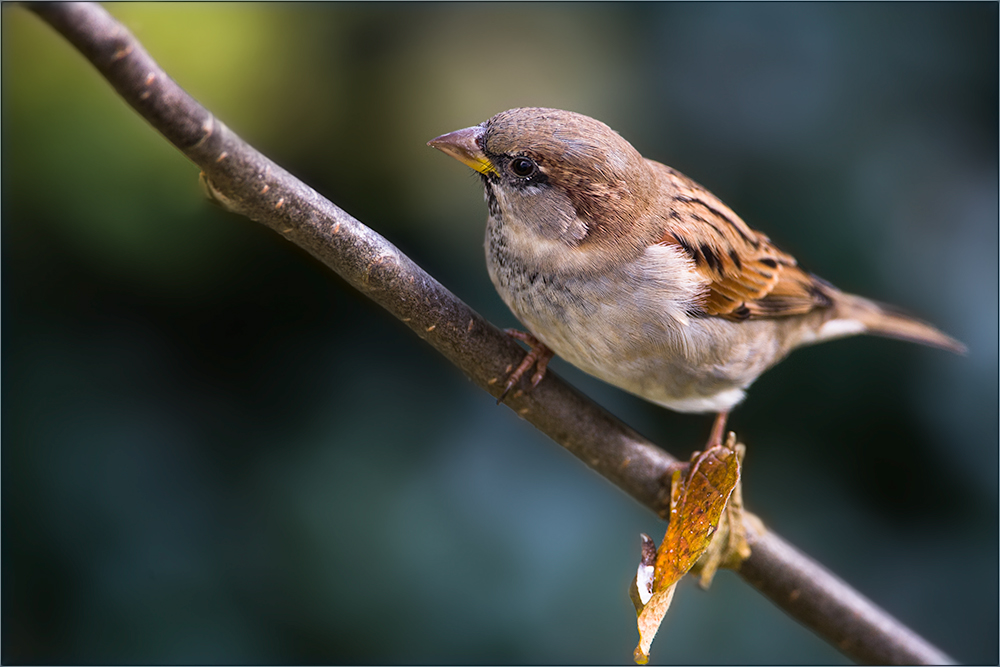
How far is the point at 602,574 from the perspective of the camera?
2.19m

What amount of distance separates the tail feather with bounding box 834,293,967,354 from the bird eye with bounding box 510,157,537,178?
1101 mm

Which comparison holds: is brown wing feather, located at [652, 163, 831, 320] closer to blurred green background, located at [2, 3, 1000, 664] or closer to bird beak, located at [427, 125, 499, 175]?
blurred green background, located at [2, 3, 1000, 664]

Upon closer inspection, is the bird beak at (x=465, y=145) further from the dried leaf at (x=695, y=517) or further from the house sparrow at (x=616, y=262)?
the dried leaf at (x=695, y=517)

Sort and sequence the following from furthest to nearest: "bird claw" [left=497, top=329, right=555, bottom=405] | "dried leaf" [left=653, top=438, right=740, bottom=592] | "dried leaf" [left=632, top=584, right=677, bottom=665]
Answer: "bird claw" [left=497, top=329, right=555, bottom=405] → "dried leaf" [left=653, top=438, right=740, bottom=592] → "dried leaf" [left=632, top=584, right=677, bottom=665]

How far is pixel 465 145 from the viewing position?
4.96ft

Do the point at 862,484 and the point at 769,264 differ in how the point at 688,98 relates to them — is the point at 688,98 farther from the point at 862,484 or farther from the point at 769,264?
the point at 862,484

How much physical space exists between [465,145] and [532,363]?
0.46 m

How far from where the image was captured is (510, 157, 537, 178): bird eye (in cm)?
154

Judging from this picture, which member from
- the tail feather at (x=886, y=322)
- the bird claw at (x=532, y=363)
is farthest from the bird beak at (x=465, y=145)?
the tail feather at (x=886, y=322)

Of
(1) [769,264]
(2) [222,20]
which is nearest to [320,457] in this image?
(2) [222,20]

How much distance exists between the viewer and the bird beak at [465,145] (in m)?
1.51

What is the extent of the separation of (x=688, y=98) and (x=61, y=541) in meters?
2.06

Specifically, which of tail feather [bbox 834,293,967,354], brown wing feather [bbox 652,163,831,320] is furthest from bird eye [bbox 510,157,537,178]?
tail feather [bbox 834,293,967,354]

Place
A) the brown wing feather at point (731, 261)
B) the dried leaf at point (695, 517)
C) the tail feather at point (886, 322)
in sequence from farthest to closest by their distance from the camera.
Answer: the tail feather at point (886, 322)
the brown wing feather at point (731, 261)
the dried leaf at point (695, 517)
